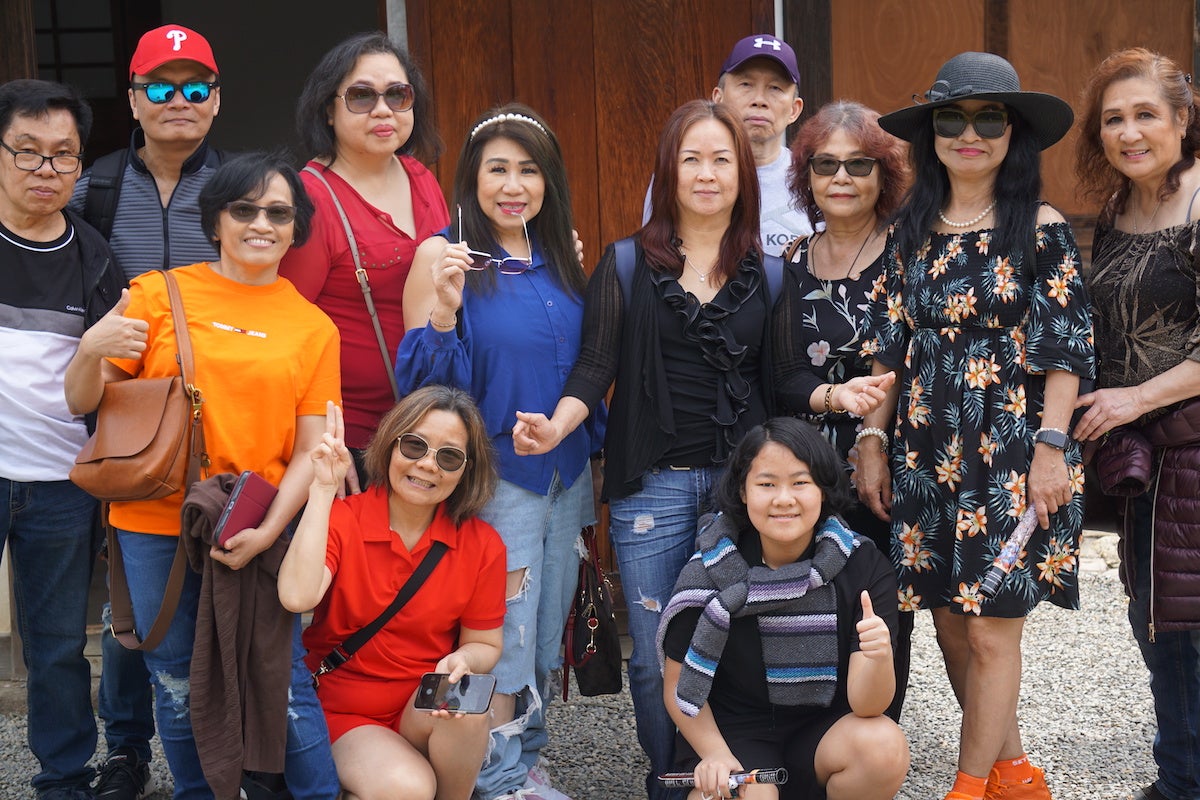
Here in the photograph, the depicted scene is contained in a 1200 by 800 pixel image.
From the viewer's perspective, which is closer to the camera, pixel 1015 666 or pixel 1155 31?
pixel 1015 666

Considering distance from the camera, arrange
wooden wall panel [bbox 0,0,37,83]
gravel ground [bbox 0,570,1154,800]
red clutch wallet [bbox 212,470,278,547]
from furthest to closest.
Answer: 1. wooden wall panel [bbox 0,0,37,83]
2. gravel ground [bbox 0,570,1154,800]
3. red clutch wallet [bbox 212,470,278,547]

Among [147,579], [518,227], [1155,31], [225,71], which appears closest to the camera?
[147,579]

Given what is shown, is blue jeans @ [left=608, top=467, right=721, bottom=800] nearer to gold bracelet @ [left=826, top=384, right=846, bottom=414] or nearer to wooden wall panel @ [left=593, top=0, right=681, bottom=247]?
gold bracelet @ [left=826, top=384, right=846, bottom=414]

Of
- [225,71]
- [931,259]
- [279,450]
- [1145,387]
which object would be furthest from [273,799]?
[225,71]

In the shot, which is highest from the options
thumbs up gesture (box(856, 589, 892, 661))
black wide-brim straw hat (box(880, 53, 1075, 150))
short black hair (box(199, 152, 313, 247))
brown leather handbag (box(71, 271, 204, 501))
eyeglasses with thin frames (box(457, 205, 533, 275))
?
black wide-brim straw hat (box(880, 53, 1075, 150))

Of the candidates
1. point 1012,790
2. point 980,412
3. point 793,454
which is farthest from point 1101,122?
point 1012,790

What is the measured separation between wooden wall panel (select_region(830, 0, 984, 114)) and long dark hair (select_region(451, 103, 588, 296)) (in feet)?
6.29

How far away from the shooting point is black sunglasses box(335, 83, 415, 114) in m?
3.24

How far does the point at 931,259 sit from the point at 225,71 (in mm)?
6120

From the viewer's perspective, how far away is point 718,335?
3109 millimetres

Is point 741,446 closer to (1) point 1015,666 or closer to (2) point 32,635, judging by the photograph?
(1) point 1015,666

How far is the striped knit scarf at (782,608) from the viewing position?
9.82 ft

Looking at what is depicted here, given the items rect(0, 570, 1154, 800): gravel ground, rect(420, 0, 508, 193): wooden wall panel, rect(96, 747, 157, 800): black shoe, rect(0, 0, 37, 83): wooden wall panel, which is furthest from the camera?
rect(420, 0, 508, 193): wooden wall panel

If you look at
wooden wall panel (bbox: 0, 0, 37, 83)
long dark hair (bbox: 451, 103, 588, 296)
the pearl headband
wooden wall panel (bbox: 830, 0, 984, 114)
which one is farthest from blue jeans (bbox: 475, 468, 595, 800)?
wooden wall panel (bbox: 0, 0, 37, 83)
